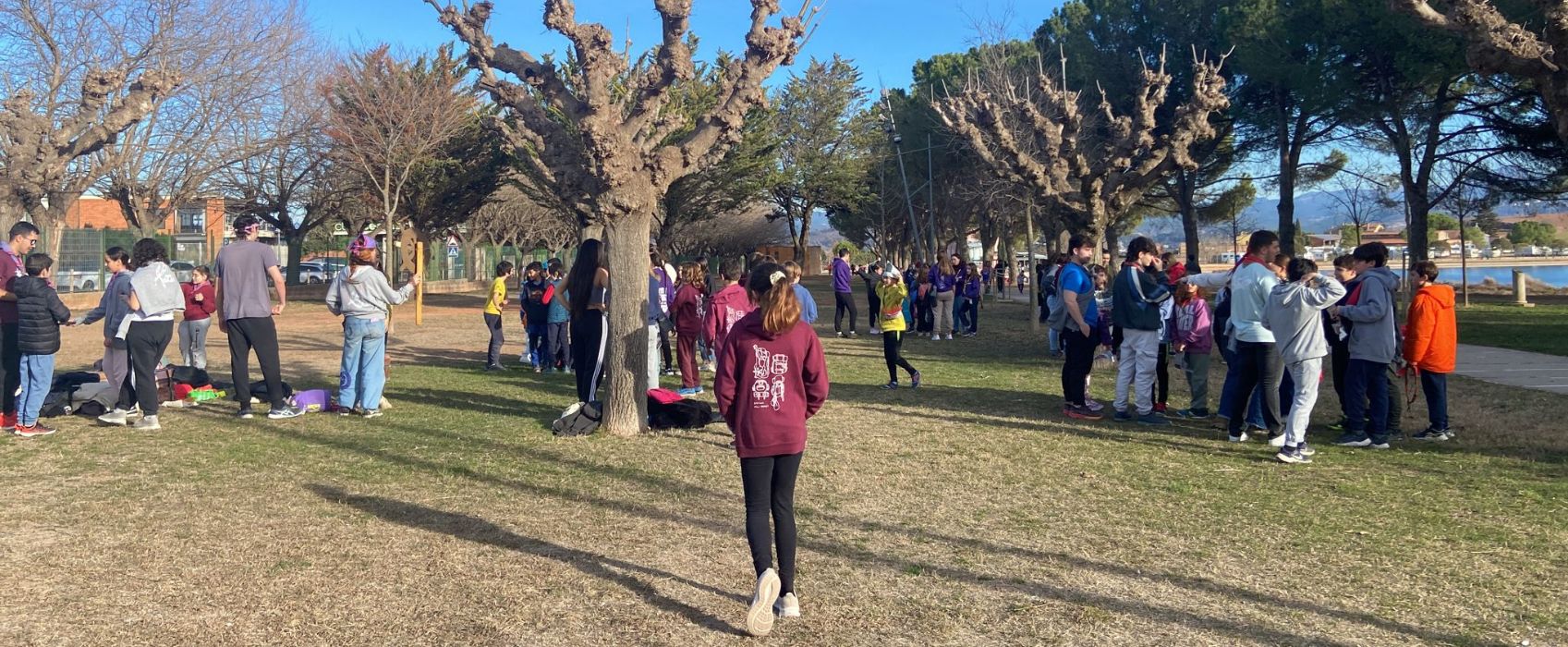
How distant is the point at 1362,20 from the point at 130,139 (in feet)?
88.2

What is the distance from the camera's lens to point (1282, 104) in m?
26.0

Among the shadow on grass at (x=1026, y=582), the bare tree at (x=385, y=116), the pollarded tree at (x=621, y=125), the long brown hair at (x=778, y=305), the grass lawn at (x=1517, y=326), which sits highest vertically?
the bare tree at (x=385, y=116)

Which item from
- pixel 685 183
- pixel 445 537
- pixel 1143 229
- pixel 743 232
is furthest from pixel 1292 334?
pixel 1143 229

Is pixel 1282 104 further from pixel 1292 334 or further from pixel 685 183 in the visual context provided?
pixel 1292 334

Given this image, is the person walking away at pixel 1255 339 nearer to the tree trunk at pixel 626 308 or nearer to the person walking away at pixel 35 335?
the tree trunk at pixel 626 308

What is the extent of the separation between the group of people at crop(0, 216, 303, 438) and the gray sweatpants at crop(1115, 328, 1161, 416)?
7159 millimetres

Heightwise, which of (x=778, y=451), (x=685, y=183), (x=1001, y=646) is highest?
(x=685, y=183)

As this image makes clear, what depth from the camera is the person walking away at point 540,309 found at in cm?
1294

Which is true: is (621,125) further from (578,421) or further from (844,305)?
(844,305)

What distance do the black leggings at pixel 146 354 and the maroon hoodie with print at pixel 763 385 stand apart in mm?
6242

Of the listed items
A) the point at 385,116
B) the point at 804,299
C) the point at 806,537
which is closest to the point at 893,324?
the point at 804,299

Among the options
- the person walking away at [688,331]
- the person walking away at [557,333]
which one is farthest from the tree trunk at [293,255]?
the person walking away at [688,331]

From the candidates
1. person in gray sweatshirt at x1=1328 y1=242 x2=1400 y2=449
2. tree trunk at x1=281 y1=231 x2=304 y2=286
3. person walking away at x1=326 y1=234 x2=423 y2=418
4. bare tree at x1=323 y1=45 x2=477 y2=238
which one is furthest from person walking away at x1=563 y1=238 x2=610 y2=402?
tree trunk at x1=281 y1=231 x2=304 y2=286

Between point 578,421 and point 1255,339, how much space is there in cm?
529
